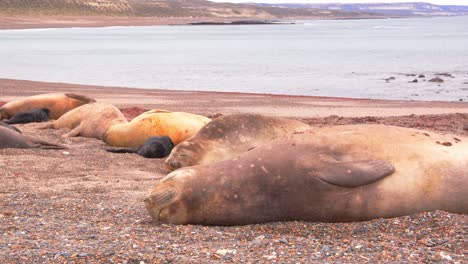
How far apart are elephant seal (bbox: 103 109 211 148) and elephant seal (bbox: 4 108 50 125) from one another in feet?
9.57

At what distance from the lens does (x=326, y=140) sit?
5844 millimetres

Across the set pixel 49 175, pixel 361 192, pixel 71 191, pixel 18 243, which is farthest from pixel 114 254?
pixel 49 175

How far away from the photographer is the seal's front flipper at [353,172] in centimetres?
538

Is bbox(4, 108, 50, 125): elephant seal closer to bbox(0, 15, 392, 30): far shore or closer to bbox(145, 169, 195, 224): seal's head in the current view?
bbox(145, 169, 195, 224): seal's head

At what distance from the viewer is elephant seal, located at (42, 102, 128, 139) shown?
460 inches

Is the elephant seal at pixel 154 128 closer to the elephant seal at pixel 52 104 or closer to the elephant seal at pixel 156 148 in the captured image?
the elephant seal at pixel 156 148

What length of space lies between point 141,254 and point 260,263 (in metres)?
0.79

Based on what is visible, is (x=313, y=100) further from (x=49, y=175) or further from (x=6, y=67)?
(x=6, y=67)

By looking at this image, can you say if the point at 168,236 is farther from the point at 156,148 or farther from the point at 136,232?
the point at 156,148

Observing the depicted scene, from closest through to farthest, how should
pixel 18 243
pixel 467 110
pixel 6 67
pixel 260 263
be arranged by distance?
pixel 260 263
pixel 18 243
pixel 467 110
pixel 6 67

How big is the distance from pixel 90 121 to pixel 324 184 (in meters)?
7.07

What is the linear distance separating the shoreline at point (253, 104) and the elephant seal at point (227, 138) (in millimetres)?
7682

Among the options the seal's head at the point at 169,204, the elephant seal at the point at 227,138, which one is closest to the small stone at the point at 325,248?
the seal's head at the point at 169,204

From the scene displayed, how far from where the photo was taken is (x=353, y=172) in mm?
5414
